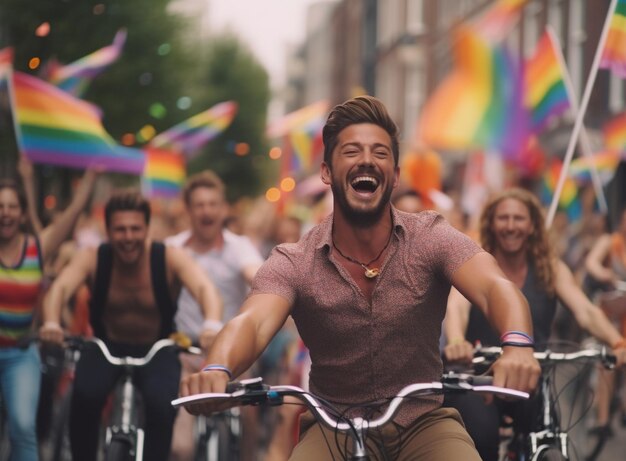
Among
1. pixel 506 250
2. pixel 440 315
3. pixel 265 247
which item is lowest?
pixel 440 315

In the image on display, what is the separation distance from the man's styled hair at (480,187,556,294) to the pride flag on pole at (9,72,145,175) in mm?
4341

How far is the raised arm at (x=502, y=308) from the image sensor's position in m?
3.43

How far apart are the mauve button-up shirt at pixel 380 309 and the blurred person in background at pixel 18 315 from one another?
2.80m

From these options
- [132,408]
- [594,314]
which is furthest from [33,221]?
[594,314]

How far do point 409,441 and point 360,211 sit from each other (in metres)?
0.72

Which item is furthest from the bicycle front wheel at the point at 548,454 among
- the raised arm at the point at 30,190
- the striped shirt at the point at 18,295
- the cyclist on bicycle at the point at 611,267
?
the cyclist on bicycle at the point at 611,267

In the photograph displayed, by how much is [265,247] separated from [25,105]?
411 cm

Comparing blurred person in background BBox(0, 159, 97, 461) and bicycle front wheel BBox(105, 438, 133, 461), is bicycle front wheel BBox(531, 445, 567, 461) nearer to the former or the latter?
bicycle front wheel BBox(105, 438, 133, 461)

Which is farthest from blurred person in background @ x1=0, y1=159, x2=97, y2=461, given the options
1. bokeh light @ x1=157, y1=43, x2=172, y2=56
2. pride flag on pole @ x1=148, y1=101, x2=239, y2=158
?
pride flag on pole @ x1=148, y1=101, x2=239, y2=158

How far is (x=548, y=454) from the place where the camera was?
16.7 ft

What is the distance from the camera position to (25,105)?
1022cm

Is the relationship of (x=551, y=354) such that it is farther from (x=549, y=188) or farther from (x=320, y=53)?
(x=320, y=53)

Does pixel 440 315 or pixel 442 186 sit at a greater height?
pixel 442 186

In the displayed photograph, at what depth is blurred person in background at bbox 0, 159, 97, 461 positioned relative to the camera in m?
6.48
